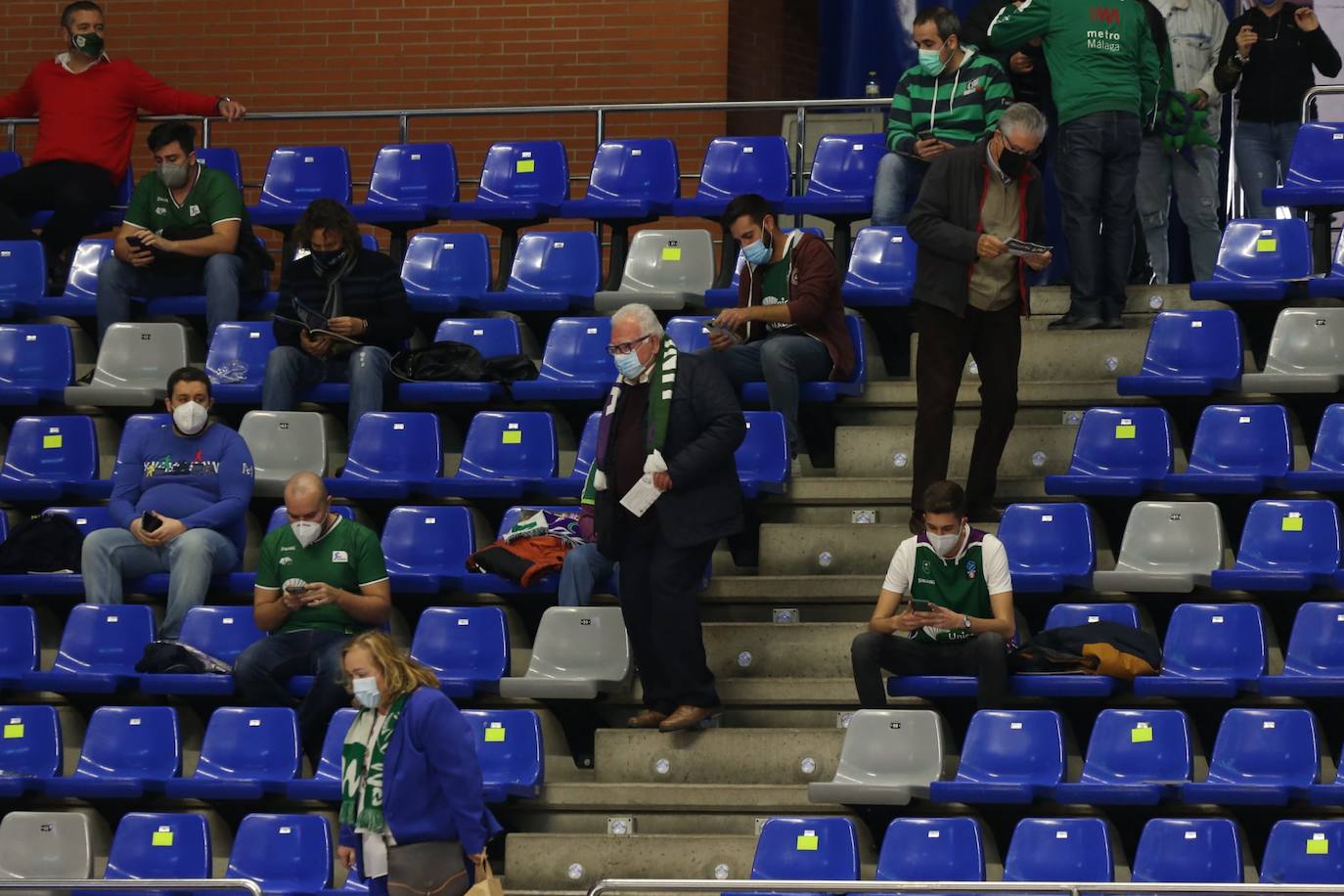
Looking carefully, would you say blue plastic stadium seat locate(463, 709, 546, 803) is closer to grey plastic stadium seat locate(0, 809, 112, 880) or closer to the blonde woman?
grey plastic stadium seat locate(0, 809, 112, 880)

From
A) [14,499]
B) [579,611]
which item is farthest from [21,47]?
[579,611]

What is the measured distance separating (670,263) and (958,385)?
2040mm

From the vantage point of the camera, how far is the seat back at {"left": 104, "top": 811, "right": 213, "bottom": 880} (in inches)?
323

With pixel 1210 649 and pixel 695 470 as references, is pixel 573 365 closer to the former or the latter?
pixel 695 470

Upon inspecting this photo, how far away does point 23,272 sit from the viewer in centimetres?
1134

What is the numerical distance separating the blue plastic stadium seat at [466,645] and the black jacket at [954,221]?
1979 millimetres

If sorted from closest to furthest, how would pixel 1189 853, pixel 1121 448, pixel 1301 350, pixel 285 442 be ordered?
pixel 1189 853, pixel 1121 448, pixel 1301 350, pixel 285 442

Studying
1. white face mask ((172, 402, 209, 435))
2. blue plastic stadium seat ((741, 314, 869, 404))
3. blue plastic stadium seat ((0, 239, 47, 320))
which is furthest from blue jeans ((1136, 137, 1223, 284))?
blue plastic stadium seat ((0, 239, 47, 320))

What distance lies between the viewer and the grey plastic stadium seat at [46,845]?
8391mm

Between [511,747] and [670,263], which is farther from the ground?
[670,263]

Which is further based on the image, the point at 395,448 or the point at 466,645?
the point at 395,448

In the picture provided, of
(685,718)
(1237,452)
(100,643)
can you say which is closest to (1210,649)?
(1237,452)

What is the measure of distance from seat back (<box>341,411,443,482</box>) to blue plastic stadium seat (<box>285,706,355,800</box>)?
148 centimetres

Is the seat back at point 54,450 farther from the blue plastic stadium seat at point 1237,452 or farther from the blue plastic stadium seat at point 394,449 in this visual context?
the blue plastic stadium seat at point 1237,452
